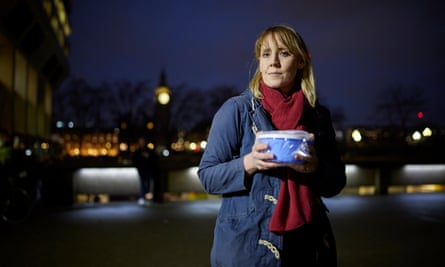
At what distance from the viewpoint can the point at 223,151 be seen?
206 cm

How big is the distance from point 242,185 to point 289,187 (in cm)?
20

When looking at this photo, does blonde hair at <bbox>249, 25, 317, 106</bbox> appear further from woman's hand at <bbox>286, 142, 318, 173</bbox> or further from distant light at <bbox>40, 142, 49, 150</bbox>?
distant light at <bbox>40, 142, 49, 150</bbox>

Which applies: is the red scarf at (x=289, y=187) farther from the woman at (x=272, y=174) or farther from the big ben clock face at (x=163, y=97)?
the big ben clock face at (x=163, y=97)

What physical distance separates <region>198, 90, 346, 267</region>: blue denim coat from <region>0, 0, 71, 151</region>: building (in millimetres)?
25626

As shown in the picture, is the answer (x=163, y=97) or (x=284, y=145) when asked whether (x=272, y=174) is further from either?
(x=163, y=97)

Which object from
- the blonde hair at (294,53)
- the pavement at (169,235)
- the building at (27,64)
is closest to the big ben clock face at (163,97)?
the pavement at (169,235)

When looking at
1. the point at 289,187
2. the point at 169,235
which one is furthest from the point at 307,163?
the point at 169,235

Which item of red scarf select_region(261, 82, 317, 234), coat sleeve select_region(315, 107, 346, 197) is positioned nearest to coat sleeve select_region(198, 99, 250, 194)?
red scarf select_region(261, 82, 317, 234)

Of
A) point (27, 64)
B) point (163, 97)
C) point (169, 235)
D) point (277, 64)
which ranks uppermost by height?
point (27, 64)

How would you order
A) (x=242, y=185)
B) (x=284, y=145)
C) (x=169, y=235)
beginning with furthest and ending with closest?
1. (x=169, y=235)
2. (x=242, y=185)
3. (x=284, y=145)

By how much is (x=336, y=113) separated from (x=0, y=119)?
62.2m

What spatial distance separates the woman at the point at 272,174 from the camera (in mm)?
1963

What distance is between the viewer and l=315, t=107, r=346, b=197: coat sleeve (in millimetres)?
2084

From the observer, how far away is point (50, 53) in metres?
44.2
